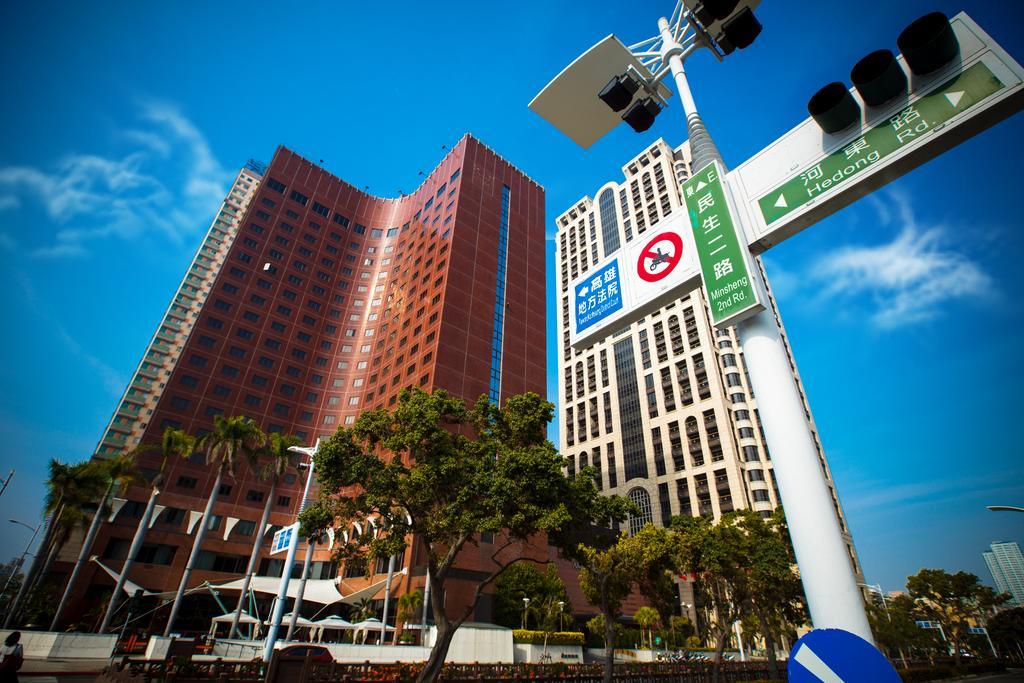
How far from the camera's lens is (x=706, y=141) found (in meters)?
6.49

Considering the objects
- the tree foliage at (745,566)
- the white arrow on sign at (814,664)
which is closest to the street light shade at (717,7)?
the white arrow on sign at (814,664)

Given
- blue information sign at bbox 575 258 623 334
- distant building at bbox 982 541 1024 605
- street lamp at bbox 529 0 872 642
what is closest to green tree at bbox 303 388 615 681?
blue information sign at bbox 575 258 623 334

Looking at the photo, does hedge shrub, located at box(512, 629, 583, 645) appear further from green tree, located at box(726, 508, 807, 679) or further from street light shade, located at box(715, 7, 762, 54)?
street light shade, located at box(715, 7, 762, 54)

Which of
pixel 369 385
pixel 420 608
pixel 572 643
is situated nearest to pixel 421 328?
pixel 369 385

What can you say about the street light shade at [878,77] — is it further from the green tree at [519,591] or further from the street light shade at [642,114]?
the green tree at [519,591]

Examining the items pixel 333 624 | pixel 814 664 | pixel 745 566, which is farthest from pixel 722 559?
pixel 814 664

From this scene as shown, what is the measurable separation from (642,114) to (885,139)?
3053mm

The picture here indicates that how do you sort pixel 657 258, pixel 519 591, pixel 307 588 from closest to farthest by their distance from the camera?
pixel 657 258, pixel 307 588, pixel 519 591

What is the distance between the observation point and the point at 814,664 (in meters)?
3.29

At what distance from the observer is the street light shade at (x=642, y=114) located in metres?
6.85

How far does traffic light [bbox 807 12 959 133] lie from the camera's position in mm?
4480

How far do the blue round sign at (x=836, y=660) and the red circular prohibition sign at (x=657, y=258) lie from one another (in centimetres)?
447

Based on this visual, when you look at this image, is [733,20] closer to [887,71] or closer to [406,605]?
[887,71]

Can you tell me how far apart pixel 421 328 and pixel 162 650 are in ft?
148
